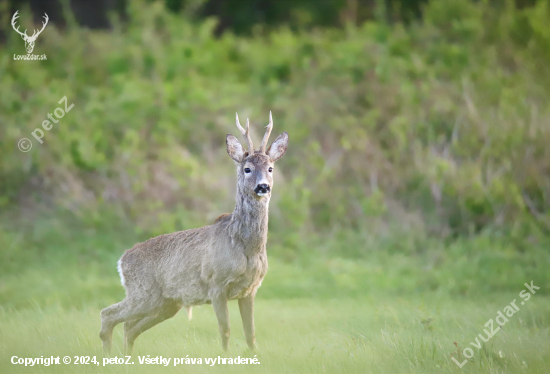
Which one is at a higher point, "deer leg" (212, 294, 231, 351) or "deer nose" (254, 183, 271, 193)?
"deer nose" (254, 183, 271, 193)

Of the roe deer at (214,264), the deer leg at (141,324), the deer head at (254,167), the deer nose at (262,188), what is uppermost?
the deer head at (254,167)

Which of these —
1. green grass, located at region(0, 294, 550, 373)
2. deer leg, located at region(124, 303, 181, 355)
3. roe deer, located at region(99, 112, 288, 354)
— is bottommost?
green grass, located at region(0, 294, 550, 373)

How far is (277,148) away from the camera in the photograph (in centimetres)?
704

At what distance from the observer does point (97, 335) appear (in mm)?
7355

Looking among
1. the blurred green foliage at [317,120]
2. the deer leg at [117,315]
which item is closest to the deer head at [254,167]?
the deer leg at [117,315]

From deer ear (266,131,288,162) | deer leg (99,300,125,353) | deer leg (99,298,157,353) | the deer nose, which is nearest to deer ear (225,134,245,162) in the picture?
deer ear (266,131,288,162)

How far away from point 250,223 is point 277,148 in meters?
0.89

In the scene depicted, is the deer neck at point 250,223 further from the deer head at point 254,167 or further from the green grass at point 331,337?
the green grass at point 331,337

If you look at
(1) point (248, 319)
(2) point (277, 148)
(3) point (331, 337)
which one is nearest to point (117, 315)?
(1) point (248, 319)

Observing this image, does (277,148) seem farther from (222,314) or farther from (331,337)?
(331,337)

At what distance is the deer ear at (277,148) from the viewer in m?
6.99

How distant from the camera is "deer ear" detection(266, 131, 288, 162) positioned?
22.9ft

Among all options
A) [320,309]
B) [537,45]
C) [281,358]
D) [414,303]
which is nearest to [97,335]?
[281,358]

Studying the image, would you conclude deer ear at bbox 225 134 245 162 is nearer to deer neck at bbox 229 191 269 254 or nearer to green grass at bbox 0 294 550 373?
deer neck at bbox 229 191 269 254
